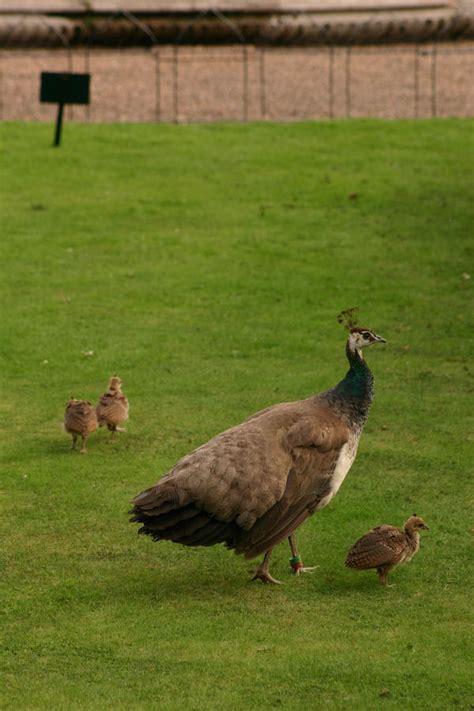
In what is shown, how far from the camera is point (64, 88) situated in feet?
93.4

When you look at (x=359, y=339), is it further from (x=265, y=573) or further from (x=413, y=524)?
(x=265, y=573)

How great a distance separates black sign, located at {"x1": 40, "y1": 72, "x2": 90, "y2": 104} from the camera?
28.3 metres

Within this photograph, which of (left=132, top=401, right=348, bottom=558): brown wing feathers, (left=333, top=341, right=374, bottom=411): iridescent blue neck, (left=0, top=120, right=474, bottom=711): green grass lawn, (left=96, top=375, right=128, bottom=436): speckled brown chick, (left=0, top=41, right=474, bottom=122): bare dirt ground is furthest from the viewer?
(left=0, top=41, right=474, bottom=122): bare dirt ground

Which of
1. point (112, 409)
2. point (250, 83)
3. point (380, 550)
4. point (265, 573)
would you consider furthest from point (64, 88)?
point (380, 550)

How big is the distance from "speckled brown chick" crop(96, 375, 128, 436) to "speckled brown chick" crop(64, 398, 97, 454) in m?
0.18

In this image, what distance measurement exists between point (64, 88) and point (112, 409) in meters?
14.5

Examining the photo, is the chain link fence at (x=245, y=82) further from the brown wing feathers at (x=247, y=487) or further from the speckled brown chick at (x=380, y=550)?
the speckled brown chick at (x=380, y=550)

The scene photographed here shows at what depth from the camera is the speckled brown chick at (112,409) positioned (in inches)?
610

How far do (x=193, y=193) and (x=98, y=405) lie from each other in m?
12.1

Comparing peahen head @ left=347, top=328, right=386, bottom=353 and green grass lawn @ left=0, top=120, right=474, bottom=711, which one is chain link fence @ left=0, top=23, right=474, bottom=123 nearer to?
green grass lawn @ left=0, top=120, right=474, bottom=711

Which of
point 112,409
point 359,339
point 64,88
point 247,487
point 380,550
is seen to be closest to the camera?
point 247,487

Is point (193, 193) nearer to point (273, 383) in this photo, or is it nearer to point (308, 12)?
point (273, 383)

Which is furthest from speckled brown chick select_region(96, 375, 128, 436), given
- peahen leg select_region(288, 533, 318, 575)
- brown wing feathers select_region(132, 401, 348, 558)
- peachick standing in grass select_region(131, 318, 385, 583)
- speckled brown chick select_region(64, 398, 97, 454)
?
peahen leg select_region(288, 533, 318, 575)

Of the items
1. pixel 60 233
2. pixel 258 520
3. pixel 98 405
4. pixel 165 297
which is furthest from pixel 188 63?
pixel 258 520
